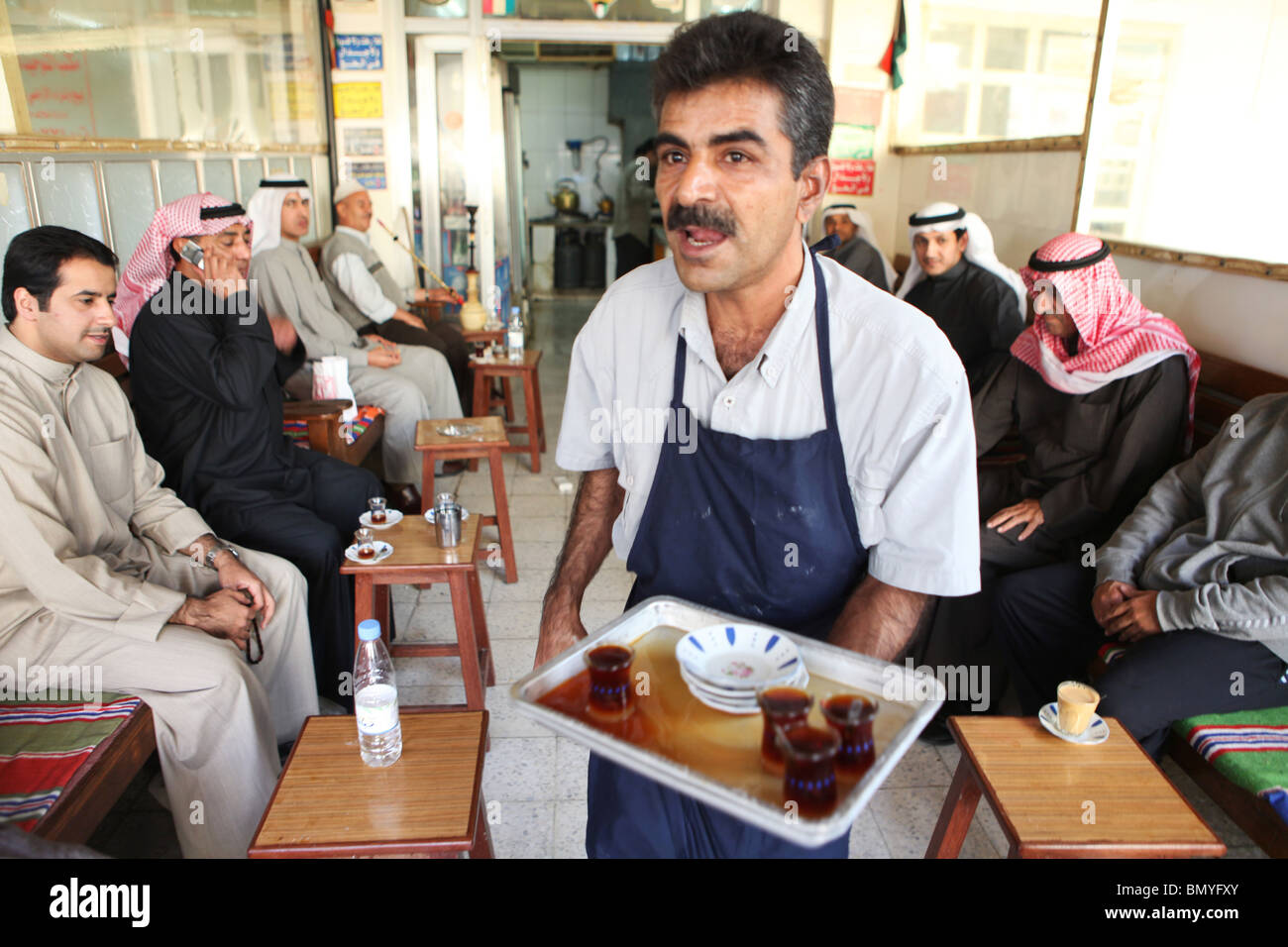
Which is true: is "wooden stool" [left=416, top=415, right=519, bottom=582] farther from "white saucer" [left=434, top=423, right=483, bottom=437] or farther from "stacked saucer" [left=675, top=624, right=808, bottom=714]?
"stacked saucer" [left=675, top=624, right=808, bottom=714]

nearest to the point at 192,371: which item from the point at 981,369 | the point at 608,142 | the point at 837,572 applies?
the point at 837,572

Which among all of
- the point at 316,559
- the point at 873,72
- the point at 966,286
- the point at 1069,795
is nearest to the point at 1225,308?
the point at 966,286

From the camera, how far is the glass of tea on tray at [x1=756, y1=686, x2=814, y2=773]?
3.55 ft

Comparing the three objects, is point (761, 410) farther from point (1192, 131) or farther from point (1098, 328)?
point (1192, 131)

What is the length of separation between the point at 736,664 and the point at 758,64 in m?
0.90

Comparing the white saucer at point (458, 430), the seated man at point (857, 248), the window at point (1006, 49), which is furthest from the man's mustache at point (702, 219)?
the window at point (1006, 49)

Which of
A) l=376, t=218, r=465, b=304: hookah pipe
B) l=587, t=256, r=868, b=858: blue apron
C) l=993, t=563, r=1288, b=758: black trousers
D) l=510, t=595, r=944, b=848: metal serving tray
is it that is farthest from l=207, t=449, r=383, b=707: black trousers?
l=376, t=218, r=465, b=304: hookah pipe

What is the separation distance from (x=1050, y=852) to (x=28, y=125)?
3.56 m

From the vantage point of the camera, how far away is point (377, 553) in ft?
8.93

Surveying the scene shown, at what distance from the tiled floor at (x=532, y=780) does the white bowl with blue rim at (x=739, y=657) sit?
4.15ft

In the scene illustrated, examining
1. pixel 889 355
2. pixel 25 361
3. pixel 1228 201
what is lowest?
pixel 25 361

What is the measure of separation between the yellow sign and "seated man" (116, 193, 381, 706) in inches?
155

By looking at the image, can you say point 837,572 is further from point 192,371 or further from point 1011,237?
point 1011,237

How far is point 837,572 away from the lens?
1525mm
